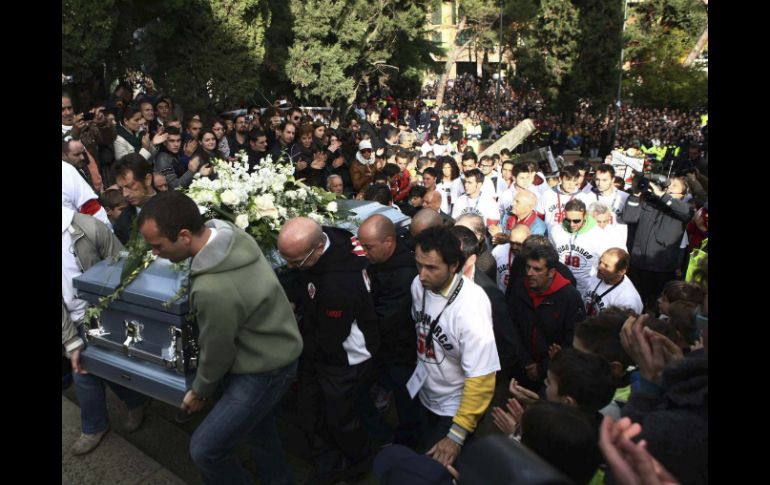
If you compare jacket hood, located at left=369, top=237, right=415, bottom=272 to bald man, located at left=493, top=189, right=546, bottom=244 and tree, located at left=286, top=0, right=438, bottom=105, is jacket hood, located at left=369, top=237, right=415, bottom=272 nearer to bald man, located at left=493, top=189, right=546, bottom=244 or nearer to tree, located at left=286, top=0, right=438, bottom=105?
bald man, located at left=493, top=189, right=546, bottom=244

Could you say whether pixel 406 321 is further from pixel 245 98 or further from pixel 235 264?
pixel 245 98

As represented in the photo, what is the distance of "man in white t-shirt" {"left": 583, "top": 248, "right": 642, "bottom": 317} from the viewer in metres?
3.87

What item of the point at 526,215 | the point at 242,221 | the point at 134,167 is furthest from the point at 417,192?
the point at 134,167

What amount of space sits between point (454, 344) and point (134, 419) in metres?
2.20

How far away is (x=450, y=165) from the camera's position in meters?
7.53

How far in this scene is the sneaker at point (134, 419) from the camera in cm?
354

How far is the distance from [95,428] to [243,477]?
3.99 ft

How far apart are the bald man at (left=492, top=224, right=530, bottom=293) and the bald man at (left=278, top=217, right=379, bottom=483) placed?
158 cm

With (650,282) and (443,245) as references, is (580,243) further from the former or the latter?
(443,245)


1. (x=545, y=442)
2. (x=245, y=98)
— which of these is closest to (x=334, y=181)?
(x=545, y=442)

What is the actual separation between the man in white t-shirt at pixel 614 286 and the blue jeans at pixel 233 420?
2342 mm

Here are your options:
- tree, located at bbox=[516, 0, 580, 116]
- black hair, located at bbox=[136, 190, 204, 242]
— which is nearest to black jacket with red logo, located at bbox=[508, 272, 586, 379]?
black hair, located at bbox=[136, 190, 204, 242]

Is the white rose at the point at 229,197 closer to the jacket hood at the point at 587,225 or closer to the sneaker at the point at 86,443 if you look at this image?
the sneaker at the point at 86,443

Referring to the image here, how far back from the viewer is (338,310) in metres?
2.94
